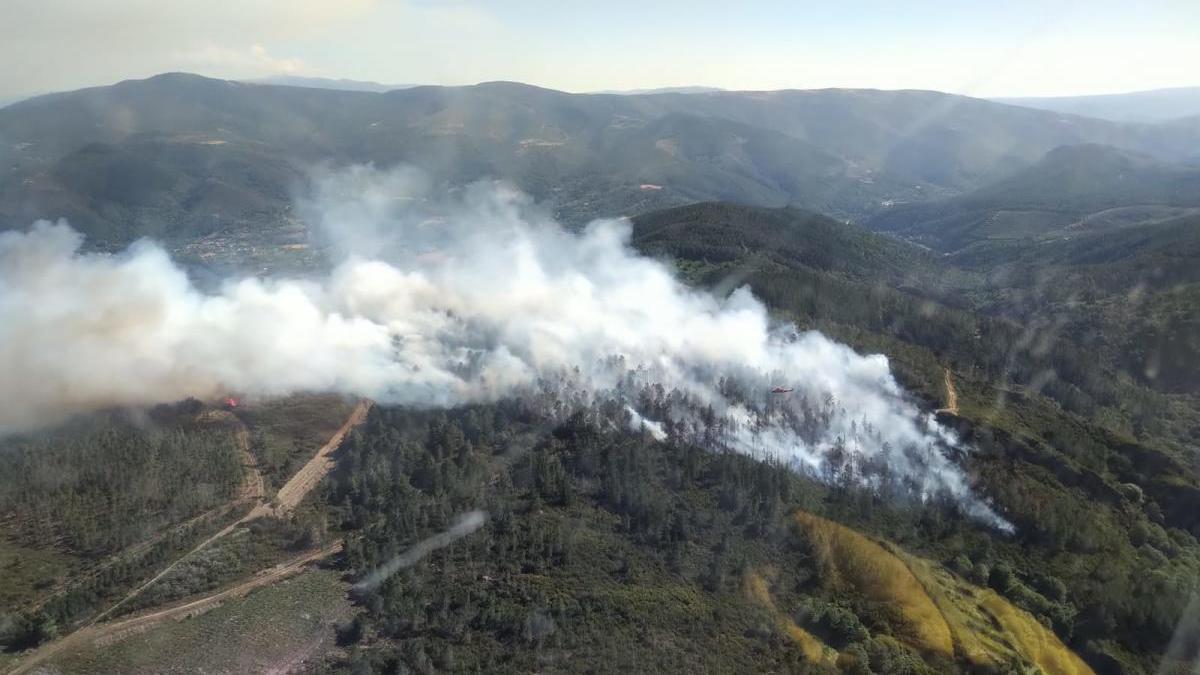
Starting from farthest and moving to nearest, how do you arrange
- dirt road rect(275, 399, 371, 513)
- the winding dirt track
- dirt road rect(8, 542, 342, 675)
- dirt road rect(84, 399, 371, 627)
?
1. dirt road rect(275, 399, 371, 513)
2. dirt road rect(84, 399, 371, 627)
3. the winding dirt track
4. dirt road rect(8, 542, 342, 675)

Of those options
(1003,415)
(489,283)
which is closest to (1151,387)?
(1003,415)

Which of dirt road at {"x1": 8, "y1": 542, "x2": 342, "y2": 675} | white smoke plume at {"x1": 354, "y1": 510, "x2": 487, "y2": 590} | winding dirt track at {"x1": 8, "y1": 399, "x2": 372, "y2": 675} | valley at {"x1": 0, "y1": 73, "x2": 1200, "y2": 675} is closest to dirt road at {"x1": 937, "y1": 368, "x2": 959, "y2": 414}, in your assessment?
valley at {"x1": 0, "y1": 73, "x2": 1200, "y2": 675}

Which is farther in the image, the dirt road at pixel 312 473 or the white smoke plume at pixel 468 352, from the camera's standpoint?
the white smoke plume at pixel 468 352

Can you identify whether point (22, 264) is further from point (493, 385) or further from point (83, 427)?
point (493, 385)

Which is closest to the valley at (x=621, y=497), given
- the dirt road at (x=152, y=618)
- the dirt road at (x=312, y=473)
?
the dirt road at (x=152, y=618)

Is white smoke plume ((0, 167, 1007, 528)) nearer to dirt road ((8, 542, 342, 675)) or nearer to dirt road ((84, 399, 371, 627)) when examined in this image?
dirt road ((84, 399, 371, 627))

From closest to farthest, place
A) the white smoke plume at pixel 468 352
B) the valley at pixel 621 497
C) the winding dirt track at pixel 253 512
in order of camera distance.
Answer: the winding dirt track at pixel 253 512
the valley at pixel 621 497
the white smoke plume at pixel 468 352

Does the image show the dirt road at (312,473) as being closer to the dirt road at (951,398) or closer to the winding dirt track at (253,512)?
the winding dirt track at (253,512)
